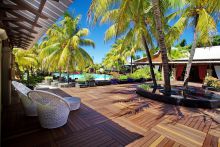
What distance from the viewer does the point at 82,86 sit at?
9969 mm

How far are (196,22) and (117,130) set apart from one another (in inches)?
336

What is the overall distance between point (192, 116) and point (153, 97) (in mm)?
2182

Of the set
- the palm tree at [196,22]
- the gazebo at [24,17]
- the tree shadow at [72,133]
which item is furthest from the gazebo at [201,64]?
the gazebo at [24,17]

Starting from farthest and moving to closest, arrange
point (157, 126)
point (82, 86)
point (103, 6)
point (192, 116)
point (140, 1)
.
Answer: point (82, 86)
point (140, 1)
point (103, 6)
point (192, 116)
point (157, 126)

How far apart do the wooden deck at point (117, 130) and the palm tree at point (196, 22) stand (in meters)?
4.24

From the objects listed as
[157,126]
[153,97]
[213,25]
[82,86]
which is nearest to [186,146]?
[157,126]

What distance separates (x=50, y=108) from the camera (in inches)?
126

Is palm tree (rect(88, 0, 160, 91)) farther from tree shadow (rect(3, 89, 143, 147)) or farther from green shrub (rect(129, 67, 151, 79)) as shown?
green shrub (rect(129, 67, 151, 79))

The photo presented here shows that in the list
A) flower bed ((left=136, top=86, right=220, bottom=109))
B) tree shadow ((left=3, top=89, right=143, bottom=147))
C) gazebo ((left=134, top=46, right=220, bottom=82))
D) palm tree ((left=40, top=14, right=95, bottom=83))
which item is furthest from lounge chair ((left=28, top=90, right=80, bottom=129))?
gazebo ((left=134, top=46, right=220, bottom=82))

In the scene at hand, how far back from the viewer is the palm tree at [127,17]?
5180 mm

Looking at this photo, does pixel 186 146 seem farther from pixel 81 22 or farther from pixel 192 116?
pixel 81 22

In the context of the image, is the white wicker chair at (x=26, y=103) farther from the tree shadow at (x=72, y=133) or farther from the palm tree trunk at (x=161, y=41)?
the palm tree trunk at (x=161, y=41)

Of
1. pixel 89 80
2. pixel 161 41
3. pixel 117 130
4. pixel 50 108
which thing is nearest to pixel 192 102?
pixel 161 41

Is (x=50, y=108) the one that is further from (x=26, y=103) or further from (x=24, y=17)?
(x=24, y=17)
